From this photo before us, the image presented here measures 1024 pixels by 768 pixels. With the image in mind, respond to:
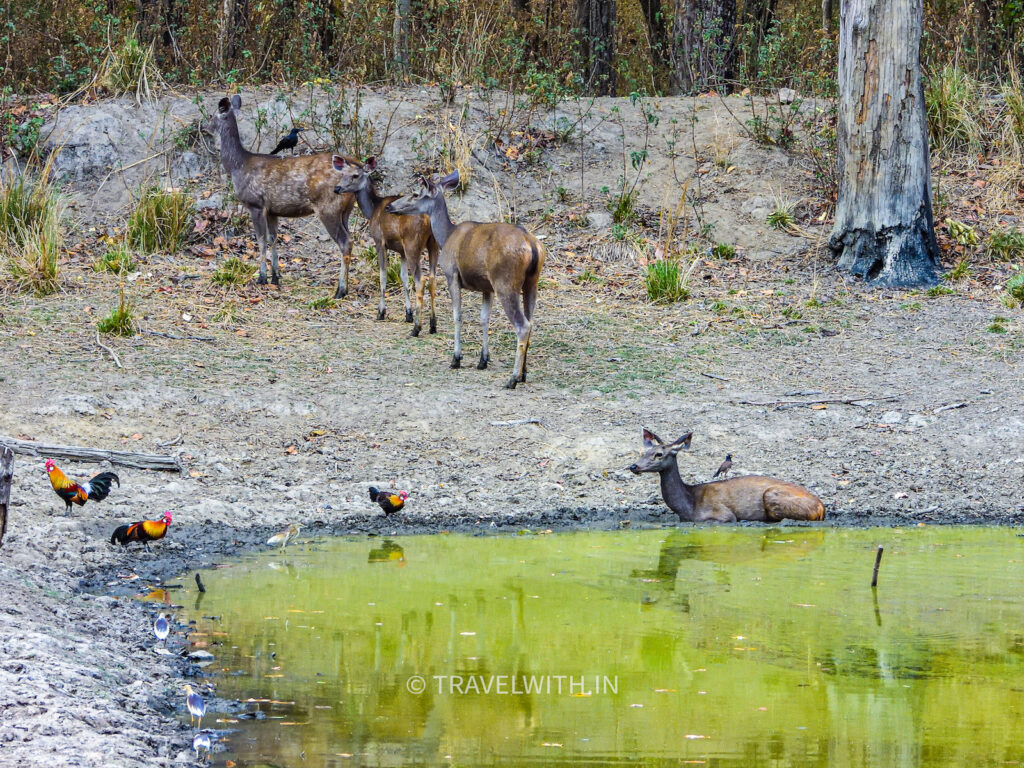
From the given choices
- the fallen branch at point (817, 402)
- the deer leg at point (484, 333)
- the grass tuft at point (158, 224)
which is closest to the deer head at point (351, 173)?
the deer leg at point (484, 333)

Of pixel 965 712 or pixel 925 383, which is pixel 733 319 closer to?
pixel 925 383

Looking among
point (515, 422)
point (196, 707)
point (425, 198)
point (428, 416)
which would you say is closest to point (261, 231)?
point (425, 198)

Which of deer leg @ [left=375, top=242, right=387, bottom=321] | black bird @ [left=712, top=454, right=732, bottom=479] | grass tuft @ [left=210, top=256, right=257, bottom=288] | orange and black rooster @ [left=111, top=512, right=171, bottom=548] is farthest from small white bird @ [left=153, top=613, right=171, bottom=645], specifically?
grass tuft @ [left=210, top=256, right=257, bottom=288]

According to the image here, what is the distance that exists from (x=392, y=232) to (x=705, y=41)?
818cm

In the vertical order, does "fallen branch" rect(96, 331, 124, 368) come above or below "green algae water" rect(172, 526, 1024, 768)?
above

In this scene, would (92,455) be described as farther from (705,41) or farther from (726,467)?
(705,41)

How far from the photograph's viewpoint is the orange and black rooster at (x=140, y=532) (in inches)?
329

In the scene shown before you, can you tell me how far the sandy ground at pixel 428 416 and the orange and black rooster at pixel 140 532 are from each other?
13cm

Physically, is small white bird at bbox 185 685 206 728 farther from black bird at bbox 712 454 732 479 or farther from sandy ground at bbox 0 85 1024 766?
black bird at bbox 712 454 732 479

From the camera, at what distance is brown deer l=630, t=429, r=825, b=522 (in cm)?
949

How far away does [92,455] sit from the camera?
9.78 m

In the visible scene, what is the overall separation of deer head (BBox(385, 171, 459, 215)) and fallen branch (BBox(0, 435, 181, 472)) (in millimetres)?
4309

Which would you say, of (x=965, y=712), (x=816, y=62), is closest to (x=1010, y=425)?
(x=965, y=712)

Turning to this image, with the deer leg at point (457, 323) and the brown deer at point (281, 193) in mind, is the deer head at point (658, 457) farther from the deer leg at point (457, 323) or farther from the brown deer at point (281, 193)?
the brown deer at point (281, 193)
